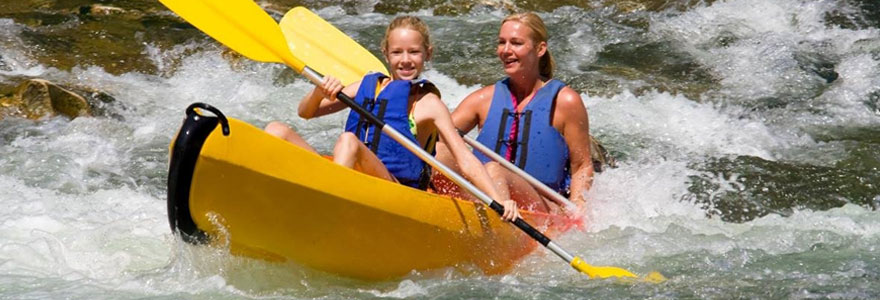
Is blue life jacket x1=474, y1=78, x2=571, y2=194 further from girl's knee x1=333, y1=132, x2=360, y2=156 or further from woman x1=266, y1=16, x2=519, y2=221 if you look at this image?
girl's knee x1=333, y1=132, x2=360, y2=156

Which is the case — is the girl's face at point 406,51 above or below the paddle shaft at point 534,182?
above

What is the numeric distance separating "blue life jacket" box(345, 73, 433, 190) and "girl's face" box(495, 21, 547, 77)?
55 cm

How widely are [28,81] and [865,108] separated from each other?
15.2 ft

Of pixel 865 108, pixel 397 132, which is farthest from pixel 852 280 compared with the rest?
pixel 865 108

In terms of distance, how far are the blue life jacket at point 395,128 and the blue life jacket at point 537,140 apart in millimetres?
560

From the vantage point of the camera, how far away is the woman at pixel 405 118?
4.16 metres

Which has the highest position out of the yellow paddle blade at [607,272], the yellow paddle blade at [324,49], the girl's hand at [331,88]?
the girl's hand at [331,88]

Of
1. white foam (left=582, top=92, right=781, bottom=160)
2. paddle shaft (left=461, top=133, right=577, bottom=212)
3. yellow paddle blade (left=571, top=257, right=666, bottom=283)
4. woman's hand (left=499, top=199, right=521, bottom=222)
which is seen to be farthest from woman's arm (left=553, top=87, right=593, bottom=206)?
white foam (left=582, top=92, right=781, bottom=160)

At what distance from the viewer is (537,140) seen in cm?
477

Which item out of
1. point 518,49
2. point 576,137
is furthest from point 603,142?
point 518,49

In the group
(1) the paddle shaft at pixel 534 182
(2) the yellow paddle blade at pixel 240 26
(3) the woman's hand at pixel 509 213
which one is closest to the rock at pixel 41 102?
(2) the yellow paddle blade at pixel 240 26

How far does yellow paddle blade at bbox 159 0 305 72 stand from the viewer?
14.5 feet

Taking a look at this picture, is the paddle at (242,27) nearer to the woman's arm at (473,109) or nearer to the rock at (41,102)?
the woman's arm at (473,109)

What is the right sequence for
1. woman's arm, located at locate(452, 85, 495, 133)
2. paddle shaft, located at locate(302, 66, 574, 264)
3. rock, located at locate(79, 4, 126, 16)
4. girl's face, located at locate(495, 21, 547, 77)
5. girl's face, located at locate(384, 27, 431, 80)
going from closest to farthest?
paddle shaft, located at locate(302, 66, 574, 264) < girl's face, located at locate(384, 27, 431, 80) < girl's face, located at locate(495, 21, 547, 77) < woman's arm, located at locate(452, 85, 495, 133) < rock, located at locate(79, 4, 126, 16)
